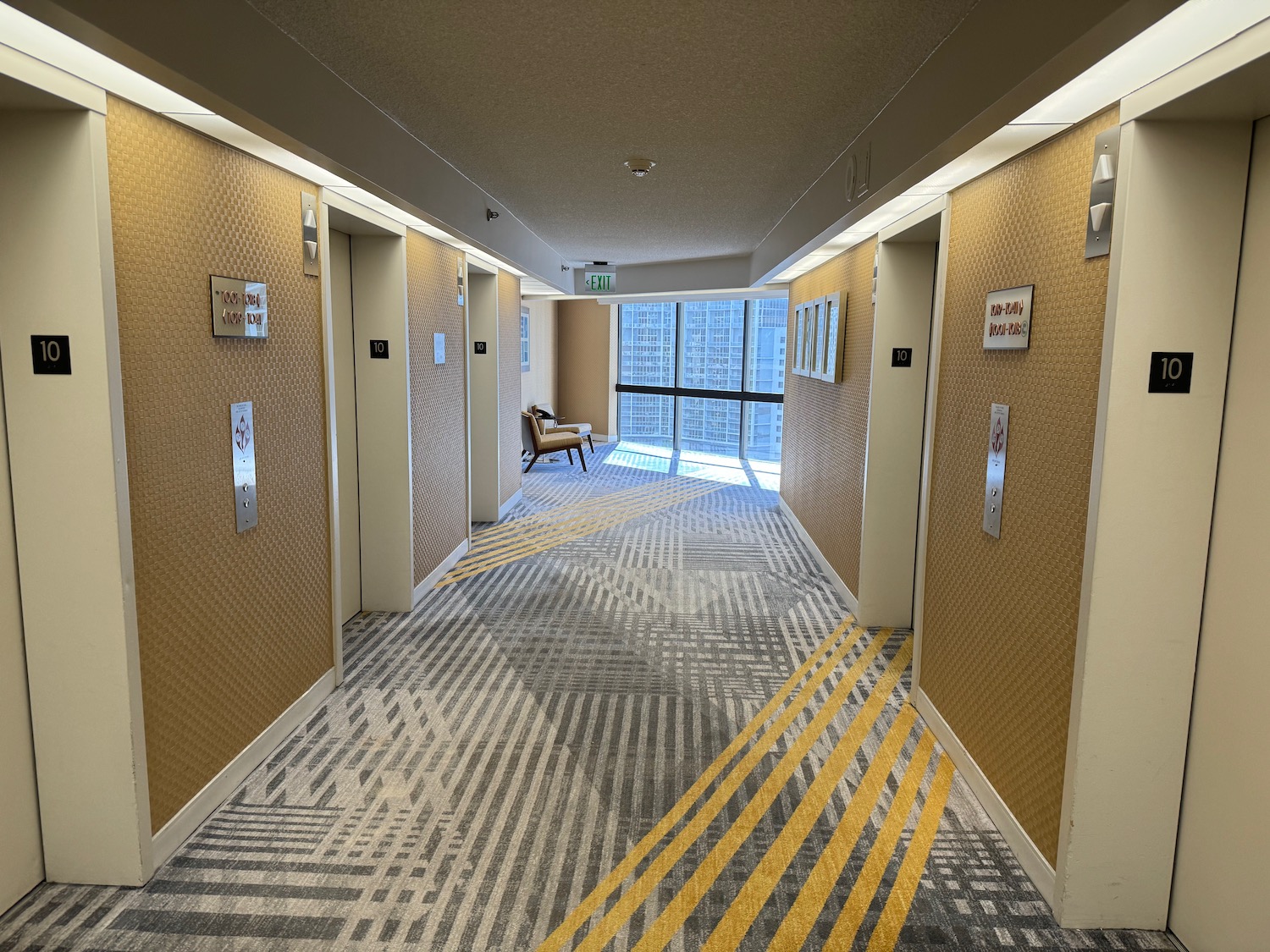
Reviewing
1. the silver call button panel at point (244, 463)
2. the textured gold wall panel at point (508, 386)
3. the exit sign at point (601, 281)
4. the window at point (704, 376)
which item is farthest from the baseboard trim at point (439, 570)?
the window at point (704, 376)

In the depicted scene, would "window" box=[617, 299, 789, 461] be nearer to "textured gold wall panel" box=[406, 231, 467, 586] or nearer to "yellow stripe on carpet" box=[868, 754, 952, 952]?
"textured gold wall panel" box=[406, 231, 467, 586]

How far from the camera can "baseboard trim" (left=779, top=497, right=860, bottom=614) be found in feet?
16.7

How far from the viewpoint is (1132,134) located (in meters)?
2.04

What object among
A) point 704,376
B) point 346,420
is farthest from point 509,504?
point 704,376

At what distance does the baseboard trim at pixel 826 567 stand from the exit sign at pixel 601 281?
10.6 feet

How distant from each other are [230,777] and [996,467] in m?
2.94

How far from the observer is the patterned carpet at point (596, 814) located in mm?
2303

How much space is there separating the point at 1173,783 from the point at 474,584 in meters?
4.25

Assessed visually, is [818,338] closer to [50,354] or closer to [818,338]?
[818,338]

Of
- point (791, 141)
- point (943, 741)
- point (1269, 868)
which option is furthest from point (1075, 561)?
point (791, 141)

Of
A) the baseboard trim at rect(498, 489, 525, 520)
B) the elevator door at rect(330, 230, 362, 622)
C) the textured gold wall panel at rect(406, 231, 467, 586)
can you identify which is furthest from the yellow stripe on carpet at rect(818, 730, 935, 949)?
the baseboard trim at rect(498, 489, 525, 520)

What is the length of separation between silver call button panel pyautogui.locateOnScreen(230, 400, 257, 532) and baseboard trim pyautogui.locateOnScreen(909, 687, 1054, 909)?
284 cm

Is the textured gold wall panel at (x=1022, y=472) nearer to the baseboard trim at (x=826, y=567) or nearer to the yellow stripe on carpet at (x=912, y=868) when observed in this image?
the yellow stripe on carpet at (x=912, y=868)

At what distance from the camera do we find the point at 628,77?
114 inches
